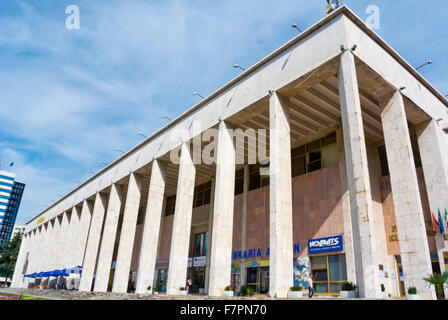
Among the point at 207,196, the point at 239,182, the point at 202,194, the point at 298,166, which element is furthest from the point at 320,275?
the point at 202,194

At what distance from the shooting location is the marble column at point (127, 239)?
26734mm

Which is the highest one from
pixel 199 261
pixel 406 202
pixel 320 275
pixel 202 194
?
pixel 202 194

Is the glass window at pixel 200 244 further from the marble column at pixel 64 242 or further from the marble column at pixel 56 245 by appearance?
the marble column at pixel 56 245

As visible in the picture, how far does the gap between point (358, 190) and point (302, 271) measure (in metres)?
10.8

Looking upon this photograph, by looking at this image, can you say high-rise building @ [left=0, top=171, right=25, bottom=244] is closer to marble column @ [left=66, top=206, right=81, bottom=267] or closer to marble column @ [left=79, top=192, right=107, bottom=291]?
marble column @ [left=66, top=206, right=81, bottom=267]

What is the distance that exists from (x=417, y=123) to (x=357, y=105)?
344 inches

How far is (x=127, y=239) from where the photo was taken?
92.1 ft

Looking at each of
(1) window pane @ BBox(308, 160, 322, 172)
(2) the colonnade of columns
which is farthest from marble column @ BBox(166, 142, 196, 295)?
(1) window pane @ BBox(308, 160, 322, 172)

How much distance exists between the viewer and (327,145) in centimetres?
2350

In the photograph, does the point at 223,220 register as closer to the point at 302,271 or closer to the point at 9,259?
the point at 302,271

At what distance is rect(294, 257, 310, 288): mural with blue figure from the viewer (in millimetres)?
21609

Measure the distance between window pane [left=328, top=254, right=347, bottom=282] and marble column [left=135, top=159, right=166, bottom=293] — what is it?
40.5 feet
